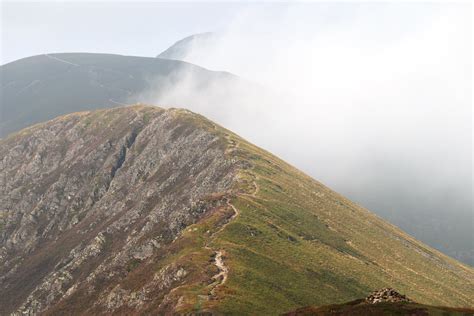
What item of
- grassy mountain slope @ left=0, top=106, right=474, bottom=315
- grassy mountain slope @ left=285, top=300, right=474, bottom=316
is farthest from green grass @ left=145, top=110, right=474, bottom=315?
grassy mountain slope @ left=285, top=300, right=474, bottom=316

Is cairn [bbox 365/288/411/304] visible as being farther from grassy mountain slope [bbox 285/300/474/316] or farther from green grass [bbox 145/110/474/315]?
green grass [bbox 145/110/474/315]

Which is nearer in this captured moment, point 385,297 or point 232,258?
point 385,297

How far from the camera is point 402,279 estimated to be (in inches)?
5384

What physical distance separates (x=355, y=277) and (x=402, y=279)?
80.9 feet

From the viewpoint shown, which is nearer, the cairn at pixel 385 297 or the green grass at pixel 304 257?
the cairn at pixel 385 297

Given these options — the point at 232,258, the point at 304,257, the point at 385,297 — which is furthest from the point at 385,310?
the point at 304,257

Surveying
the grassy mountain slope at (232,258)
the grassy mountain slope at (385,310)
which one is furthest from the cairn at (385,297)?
the grassy mountain slope at (232,258)

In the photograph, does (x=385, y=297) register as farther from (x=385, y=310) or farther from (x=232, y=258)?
(x=232, y=258)

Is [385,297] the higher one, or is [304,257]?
[385,297]

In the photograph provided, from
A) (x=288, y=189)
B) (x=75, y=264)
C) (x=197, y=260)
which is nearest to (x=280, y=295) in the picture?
(x=197, y=260)

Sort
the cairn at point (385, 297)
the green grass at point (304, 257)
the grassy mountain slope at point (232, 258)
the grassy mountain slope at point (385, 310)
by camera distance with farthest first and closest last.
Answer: the grassy mountain slope at point (232, 258), the green grass at point (304, 257), the cairn at point (385, 297), the grassy mountain slope at point (385, 310)

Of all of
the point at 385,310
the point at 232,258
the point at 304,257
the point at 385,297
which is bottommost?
the point at 304,257

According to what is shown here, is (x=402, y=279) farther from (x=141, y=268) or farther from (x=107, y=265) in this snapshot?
(x=107, y=265)

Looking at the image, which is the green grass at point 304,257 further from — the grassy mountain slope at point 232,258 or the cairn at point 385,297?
the cairn at point 385,297
